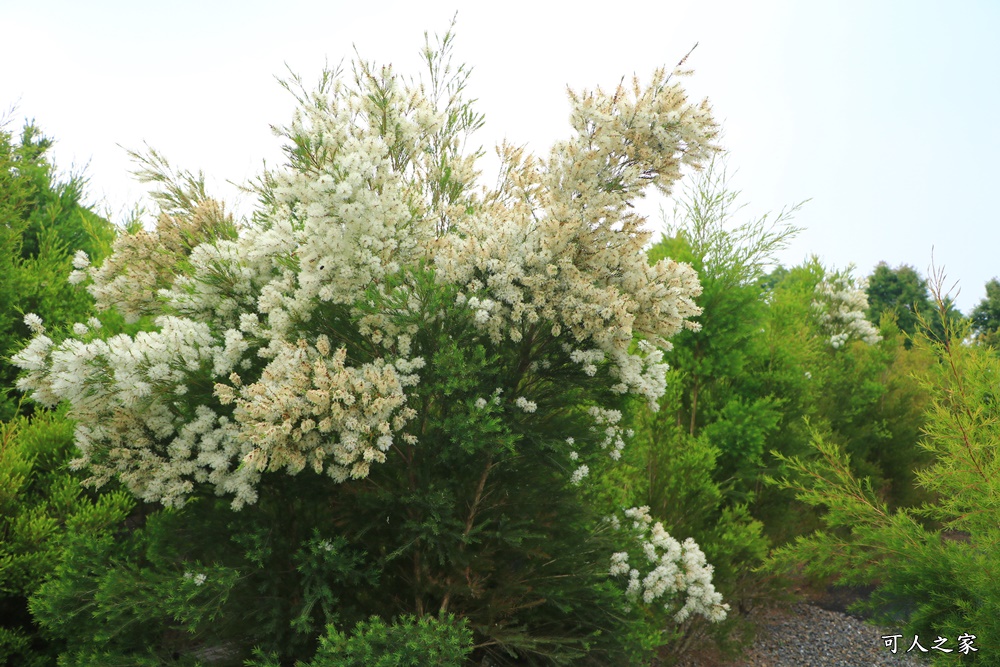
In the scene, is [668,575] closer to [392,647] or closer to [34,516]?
[392,647]

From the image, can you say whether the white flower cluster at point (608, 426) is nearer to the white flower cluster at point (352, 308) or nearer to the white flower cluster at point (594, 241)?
the white flower cluster at point (352, 308)

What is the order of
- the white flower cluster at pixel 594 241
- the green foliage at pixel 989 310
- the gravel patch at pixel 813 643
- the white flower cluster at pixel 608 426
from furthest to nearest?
1. the green foliage at pixel 989 310
2. the gravel patch at pixel 813 643
3. the white flower cluster at pixel 608 426
4. the white flower cluster at pixel 594 241

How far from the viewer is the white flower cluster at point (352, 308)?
4.17 m

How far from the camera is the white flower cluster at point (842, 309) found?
16516 mm

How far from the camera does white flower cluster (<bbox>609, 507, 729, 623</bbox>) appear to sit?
5.84 m

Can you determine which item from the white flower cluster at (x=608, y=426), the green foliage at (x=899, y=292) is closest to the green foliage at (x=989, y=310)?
the green foliage at (x=899, y=292)

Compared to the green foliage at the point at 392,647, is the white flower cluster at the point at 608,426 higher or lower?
higher

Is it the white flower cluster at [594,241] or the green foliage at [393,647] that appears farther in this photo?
the white flower cluster at [594,241]

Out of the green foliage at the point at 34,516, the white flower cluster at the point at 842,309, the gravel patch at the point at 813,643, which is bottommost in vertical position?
the green foliage at the point at 34,516

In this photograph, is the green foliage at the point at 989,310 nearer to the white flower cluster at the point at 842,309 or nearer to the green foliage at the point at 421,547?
the white flower cluster at the point at 842,309

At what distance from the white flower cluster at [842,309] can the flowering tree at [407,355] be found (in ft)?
43.5

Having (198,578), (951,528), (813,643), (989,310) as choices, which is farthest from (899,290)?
(198,578)

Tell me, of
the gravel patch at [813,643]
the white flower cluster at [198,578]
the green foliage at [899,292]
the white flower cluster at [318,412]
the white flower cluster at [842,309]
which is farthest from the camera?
the green foliage at [899,292]

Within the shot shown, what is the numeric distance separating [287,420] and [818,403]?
12.9m
